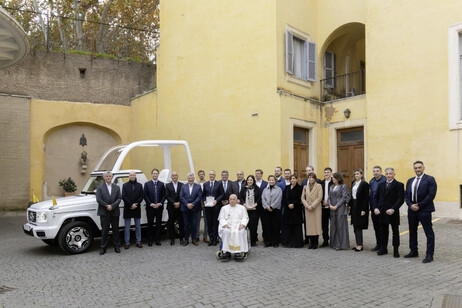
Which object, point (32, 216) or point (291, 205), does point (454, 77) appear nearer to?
point (291, 205)

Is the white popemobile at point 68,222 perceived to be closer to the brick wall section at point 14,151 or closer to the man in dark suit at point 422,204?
the man in dark suit at point 422,204

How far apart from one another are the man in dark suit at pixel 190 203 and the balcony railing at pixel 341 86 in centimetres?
803

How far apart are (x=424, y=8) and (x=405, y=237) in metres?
7.30

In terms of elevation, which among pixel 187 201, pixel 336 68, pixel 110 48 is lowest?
pixel 187 201

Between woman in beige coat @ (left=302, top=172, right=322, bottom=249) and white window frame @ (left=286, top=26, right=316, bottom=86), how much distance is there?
640 centimetres

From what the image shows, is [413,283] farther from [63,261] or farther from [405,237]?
[63,261]

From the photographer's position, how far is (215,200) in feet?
32.1

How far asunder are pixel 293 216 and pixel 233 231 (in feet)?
5.95

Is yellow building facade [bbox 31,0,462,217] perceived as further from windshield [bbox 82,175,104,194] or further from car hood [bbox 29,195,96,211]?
car hood [bbox 29,195,96,211]

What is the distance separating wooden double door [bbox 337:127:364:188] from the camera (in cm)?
1481

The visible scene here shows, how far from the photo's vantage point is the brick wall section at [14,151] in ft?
59.0

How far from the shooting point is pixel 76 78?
20047 millimetres

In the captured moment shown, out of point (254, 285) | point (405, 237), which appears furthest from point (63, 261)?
point (405, 237)

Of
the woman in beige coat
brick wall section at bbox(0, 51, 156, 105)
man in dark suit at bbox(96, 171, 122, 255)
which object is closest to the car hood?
man in dark suit at bbox(96, 171, 122, 255)
